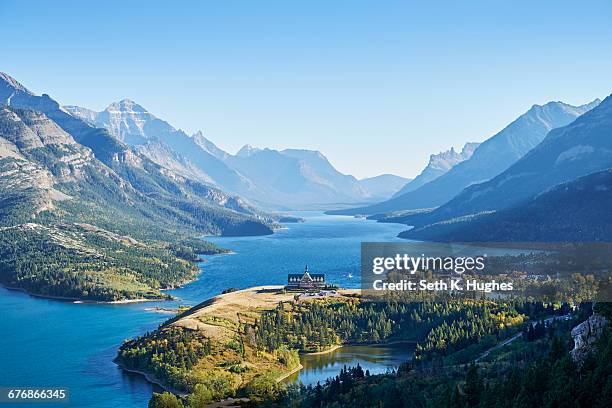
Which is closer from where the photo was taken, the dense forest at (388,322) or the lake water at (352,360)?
the lake water at (352,360)

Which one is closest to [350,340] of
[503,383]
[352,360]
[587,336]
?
[352,360]

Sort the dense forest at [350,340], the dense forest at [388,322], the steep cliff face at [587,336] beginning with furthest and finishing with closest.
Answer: the dense forest at [388,322] → the dense forest at [350,340] → the steep cliff face at [587,336]

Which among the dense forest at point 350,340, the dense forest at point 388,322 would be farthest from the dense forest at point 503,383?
the dense forest at point 388,322

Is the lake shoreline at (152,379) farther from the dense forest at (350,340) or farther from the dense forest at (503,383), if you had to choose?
the dense forest at (503,383)

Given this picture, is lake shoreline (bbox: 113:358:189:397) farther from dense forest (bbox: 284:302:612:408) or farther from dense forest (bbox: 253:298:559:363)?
dense forest (bbox: 253:298:559:363)

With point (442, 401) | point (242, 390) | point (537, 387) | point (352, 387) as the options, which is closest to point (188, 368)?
point (242, 390)

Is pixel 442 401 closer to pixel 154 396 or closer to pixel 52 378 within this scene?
pixel 154 396

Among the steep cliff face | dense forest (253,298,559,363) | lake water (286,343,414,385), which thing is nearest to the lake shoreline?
lake water (286,343,414,385)

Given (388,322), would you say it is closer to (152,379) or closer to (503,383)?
(152,379)

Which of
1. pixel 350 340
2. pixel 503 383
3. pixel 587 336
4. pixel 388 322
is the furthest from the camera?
pixel 388 322
